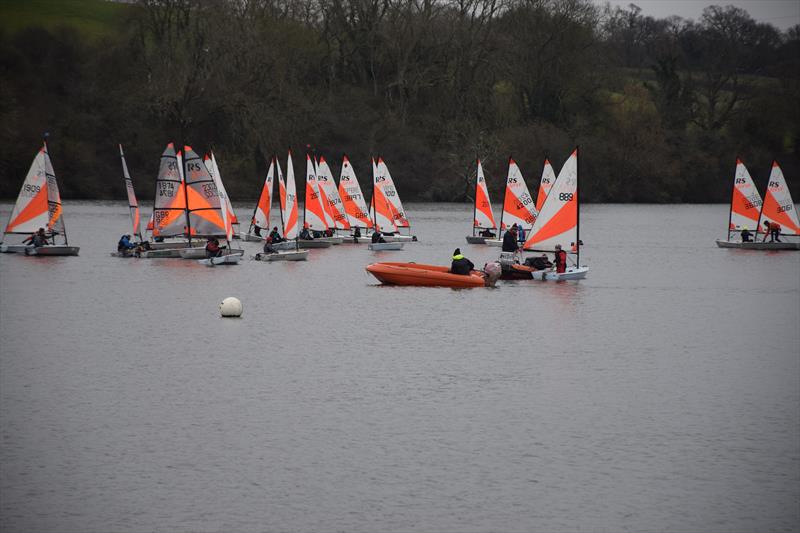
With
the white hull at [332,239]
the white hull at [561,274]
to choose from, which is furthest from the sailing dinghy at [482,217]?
the white hull at [561,274]

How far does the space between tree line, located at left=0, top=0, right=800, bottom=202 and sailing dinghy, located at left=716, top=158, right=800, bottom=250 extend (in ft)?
138

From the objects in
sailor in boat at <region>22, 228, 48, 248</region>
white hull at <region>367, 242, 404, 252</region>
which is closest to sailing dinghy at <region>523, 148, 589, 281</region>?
white hull at <region>367, 242, 404, 252</region>

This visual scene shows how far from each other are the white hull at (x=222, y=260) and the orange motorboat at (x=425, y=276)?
8.42 meters

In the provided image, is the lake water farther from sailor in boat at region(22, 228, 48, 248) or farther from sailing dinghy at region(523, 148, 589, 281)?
sailor in boat at region(22, 228, 48, 248)

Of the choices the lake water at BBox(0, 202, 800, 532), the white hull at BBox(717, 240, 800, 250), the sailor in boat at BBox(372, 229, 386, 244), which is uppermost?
the sailor in boat at BBox(372, 229, 386, 244)

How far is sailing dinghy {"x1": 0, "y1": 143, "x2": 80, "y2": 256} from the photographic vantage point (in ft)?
147

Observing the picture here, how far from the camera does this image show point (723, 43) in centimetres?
10688

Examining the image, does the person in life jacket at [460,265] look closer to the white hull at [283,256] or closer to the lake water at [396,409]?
the lake water at [396,409]

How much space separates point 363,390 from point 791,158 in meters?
91.0

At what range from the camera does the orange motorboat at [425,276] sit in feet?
117

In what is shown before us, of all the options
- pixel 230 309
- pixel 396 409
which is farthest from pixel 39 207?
pixel 396 409

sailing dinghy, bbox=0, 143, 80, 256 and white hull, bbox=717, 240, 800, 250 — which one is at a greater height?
sailing dinghy, bbox=0, 143, 80, 256

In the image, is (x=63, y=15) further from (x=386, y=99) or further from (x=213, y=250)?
(x=213, y=250)

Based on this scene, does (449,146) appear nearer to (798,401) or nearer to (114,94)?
(114,94)
